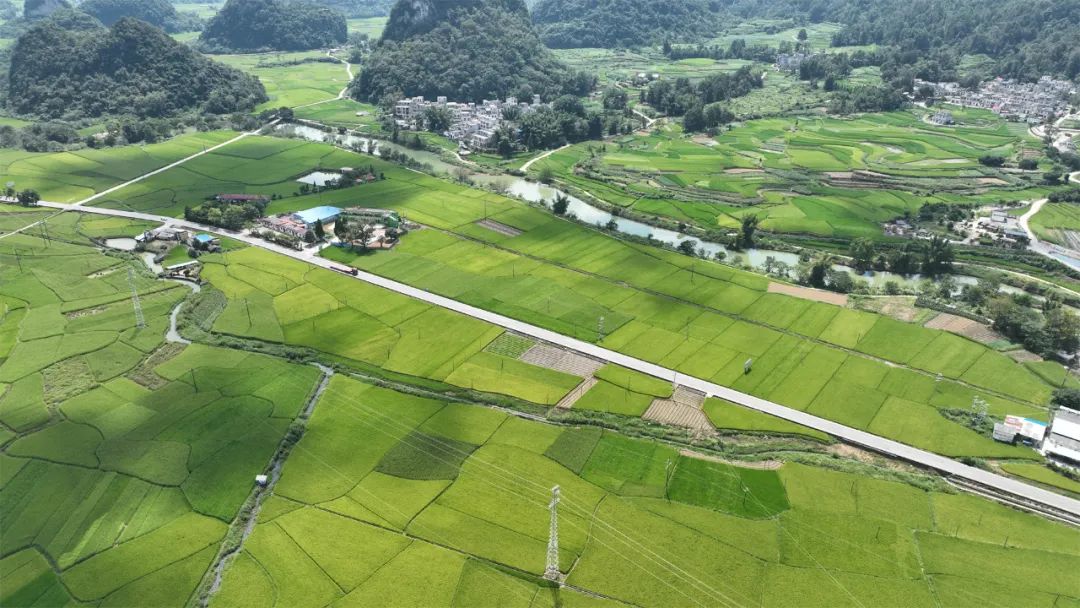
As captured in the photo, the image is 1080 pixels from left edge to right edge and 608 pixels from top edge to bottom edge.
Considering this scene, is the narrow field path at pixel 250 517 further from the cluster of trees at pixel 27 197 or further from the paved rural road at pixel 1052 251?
the paved rural road at pixel 1052 251

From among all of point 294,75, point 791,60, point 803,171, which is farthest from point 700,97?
point 294,75

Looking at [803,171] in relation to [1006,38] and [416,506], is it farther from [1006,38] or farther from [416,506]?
[1006,38]

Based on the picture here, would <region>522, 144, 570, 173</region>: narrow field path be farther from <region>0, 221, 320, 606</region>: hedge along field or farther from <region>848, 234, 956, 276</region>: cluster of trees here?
<region>0, 221, 320, 606</region>: hedge along field

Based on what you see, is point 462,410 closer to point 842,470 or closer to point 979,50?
point 842,470

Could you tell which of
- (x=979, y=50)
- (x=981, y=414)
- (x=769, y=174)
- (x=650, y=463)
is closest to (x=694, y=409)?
(x=650, y=463)

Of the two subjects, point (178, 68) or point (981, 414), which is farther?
point (178, 68)

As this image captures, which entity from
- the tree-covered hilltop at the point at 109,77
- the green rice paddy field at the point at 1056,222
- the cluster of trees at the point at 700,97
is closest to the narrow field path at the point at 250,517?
the green rice paddy field at the point at 1056,222

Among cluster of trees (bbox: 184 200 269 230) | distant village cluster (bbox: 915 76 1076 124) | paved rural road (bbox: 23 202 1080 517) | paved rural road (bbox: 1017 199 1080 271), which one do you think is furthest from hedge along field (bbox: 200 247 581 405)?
distant village cluster (bbox: 915 76 1076 124)
